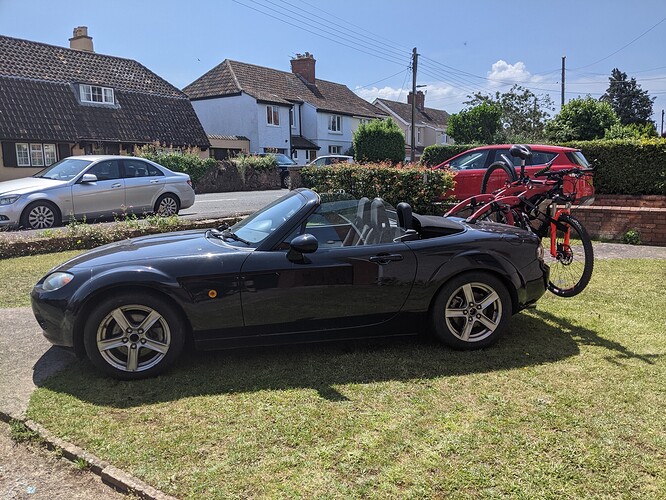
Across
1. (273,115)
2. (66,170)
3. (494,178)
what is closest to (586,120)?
(494,178)

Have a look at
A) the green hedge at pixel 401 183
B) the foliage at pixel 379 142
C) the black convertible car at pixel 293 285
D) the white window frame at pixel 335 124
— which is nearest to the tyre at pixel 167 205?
Result: the green hedge at pixel 401 183

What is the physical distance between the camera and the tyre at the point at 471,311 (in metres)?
4.15

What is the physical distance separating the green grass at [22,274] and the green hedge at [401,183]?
509 cm

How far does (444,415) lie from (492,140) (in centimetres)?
3751

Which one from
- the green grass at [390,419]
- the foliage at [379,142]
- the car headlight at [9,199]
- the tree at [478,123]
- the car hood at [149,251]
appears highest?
the tree at [478,123]

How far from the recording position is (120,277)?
12.0 feet

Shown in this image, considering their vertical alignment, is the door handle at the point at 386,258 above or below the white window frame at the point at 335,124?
below

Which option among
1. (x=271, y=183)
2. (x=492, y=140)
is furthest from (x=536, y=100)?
(x=271, y=183)

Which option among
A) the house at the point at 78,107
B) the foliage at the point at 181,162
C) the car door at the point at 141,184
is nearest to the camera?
the car door at the point at 141,184

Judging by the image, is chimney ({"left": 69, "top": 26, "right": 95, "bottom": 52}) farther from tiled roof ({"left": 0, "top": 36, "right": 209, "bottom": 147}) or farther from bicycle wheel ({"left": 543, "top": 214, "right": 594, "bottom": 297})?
bicycle wheel ({"left": 543, "top": 214, "right": 594, "bottom": 297})

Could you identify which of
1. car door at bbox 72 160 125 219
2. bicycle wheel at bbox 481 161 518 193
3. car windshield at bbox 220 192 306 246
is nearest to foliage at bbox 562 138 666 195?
bicycle wheel at bbox 481 161 518 193

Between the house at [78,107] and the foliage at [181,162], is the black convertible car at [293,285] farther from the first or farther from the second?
the house at [78,107]

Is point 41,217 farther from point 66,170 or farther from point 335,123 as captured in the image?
point 335,123

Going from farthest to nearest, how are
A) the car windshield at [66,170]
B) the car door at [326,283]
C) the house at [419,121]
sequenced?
1. the house at [419,121]
2. the car windshield at [66,170]
3. the car door at [326,283]
